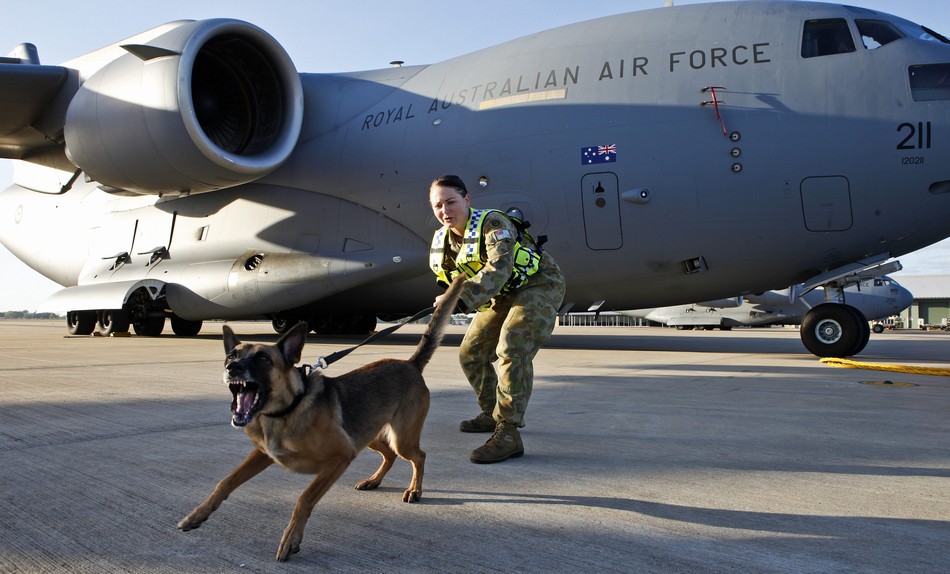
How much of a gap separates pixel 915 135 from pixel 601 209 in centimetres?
357

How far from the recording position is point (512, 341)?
12.2 feet

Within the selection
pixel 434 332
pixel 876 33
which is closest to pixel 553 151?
pixel 876 33

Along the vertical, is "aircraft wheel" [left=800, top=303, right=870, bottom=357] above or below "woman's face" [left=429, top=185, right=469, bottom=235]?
below

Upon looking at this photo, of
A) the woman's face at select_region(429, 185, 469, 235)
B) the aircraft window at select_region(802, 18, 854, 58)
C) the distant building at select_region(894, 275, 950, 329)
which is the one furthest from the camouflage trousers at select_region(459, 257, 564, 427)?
the distant building at select_region(894, 275, 950, 329)

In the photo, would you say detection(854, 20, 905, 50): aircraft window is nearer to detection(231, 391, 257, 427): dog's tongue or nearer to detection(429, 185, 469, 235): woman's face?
detection(429, 185, 469, 235): woman's face

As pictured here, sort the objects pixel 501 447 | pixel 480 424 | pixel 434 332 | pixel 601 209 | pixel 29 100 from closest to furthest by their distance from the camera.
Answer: pixel 434 332 < pixel 501 447 < pixel 480 424 < pixel 601 209 < pixel 29 100

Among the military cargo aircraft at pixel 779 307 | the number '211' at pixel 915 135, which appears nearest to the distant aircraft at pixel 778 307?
the military cargo aircraft at pixel 779 307

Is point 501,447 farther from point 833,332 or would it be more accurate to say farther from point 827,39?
point 833,332

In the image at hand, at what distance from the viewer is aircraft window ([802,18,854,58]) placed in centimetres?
838

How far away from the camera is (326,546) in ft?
7.49

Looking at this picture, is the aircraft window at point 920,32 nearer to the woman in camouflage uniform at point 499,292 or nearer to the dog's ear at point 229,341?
the woman in camouflage uniform at point 499,292

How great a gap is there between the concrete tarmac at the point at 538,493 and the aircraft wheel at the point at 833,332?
4269mm

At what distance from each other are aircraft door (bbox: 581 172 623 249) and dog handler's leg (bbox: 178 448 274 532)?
23.9 ft

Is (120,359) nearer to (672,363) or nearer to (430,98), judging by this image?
(430,98)
